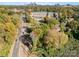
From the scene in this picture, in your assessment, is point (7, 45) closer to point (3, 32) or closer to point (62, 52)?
point (3, 32)

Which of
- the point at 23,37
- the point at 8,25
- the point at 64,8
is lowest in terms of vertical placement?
the point at 23,37

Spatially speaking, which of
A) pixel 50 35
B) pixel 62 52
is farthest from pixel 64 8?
pixel 62 52

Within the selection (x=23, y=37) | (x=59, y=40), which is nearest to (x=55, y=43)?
(x=59, y=40)

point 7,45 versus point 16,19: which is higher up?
point 16,19

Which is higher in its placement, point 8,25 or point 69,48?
point 8,25

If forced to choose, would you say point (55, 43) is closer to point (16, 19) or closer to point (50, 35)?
point (50, 35)

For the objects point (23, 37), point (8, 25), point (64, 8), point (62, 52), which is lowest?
point (62, 52)

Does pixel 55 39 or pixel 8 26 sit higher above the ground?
pixel 8 26

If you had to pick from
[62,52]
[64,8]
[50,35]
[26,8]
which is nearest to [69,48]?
[62,52]
